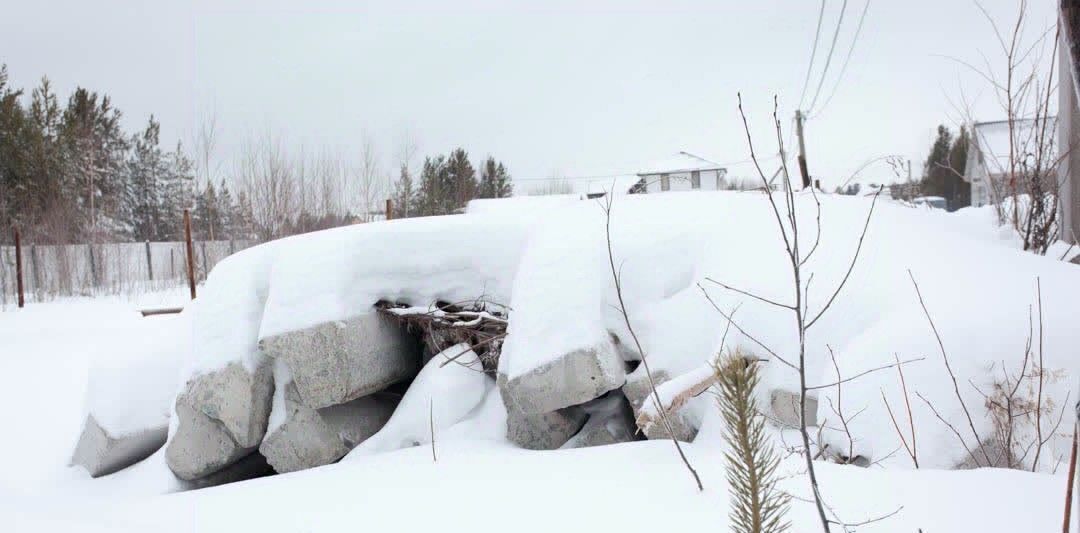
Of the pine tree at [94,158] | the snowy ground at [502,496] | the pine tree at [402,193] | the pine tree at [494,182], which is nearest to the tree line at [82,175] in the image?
the pine tree at [94,158]

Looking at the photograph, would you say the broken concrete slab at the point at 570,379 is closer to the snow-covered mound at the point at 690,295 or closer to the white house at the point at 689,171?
the snow-covered mound at the point at 690,295

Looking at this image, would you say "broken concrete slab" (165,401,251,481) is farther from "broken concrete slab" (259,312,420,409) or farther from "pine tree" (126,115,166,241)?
"pine tree" (126,115,166,241)

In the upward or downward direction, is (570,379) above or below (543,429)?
above

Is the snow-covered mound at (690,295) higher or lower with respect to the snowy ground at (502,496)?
higher

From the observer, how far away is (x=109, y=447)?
12.9 ft

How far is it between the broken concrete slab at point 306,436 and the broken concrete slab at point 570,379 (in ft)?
3.85

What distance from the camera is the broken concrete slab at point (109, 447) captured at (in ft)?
12.9

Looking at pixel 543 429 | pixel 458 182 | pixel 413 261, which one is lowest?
pixel 543 429

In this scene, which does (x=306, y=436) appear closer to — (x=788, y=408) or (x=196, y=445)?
(x=196, y=445)

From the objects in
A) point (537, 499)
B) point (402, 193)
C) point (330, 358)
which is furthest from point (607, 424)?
point (402, 193)

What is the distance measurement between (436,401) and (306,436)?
2.57ft

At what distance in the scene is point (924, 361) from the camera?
2283mm

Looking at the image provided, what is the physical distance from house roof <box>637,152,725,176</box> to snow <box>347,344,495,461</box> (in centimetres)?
2394

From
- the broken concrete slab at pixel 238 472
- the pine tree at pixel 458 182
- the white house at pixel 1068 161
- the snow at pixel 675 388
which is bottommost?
the broken concrete slab at pixel 238 472
